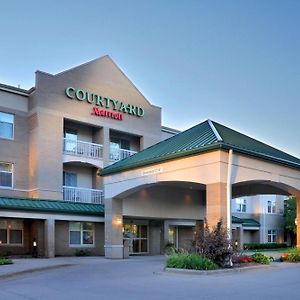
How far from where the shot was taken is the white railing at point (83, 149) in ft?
108

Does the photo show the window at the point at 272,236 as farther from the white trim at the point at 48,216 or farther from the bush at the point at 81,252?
the bush at the point at 81,252

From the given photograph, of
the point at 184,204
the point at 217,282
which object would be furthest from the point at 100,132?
the point at 217,282

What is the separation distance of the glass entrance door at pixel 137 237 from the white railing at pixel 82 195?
2789 millimetres

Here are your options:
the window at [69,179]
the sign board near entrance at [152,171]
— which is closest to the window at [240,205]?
the window at [69,179]

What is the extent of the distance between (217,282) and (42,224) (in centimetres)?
1624

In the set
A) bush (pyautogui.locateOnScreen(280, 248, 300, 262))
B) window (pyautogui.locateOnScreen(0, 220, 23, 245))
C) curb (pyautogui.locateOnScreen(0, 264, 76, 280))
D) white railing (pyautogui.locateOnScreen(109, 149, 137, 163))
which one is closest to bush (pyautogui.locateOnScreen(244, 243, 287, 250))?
white railing (pyautogui.locateOnScreen(109, 149, 137, 163))

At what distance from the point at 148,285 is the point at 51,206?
49.7 ft

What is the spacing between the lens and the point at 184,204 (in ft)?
105

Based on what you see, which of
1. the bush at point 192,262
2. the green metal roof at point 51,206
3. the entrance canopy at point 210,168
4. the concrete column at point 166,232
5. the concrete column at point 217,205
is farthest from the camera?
the concrete column at point 166,232

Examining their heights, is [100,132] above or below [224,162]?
above

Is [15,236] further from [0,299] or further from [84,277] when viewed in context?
[0,299]

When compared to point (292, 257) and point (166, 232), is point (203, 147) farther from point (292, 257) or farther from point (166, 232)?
point (166, 232)

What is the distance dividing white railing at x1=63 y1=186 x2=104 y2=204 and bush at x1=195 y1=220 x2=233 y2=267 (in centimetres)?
1554

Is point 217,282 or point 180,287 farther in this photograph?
point 217,282
